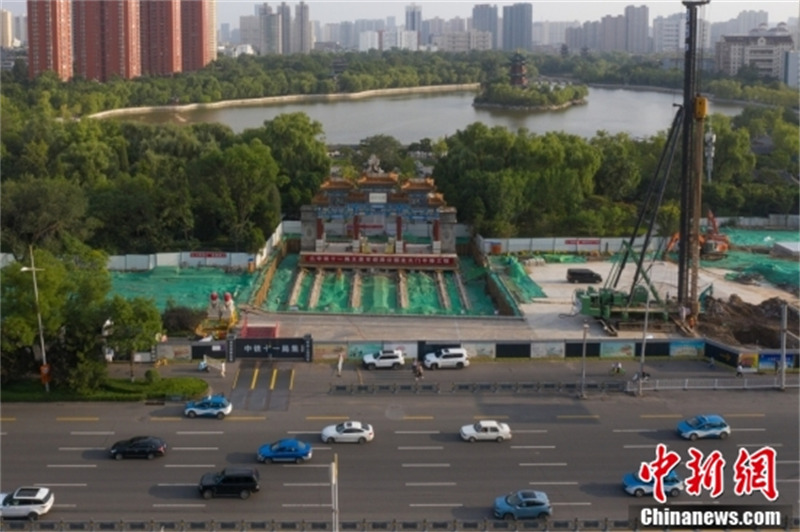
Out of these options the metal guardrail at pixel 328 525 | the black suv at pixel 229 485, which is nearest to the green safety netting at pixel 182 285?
the black suv at pixel 229 485

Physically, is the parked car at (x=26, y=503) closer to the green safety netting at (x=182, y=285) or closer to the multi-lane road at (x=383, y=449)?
the multi-lane road at (x=383, y=449)

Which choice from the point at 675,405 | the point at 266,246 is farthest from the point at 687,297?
the point at 266,246

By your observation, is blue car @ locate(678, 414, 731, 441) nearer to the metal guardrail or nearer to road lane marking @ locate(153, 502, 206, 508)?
the metal guardrail

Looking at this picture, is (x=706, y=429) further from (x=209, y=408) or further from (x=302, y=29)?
(x=302, y=29)

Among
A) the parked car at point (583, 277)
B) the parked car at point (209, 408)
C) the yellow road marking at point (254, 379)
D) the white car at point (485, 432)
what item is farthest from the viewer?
the parked car at point (583, 277)

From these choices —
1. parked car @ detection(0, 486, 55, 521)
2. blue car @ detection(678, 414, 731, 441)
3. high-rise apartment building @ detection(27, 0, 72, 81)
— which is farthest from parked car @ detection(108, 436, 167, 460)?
high-rise apartment building @ detection(27, 0, 72, 81)

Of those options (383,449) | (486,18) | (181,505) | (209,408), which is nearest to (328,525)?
(181,505)
